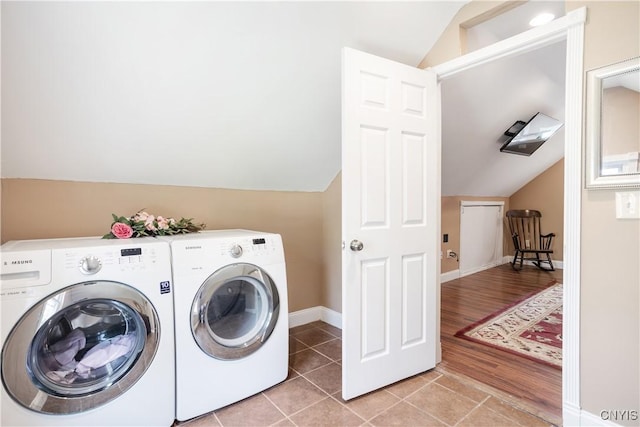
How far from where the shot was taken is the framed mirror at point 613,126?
139 cm

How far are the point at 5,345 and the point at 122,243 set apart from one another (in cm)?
54

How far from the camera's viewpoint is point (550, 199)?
5.38 m

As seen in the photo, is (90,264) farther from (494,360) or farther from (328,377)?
(494,360)

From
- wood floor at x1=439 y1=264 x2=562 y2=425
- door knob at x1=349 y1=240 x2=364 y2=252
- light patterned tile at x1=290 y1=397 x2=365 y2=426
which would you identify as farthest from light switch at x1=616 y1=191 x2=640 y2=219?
light patterned tile at x1=290 y1=397 x2=365 y2=426

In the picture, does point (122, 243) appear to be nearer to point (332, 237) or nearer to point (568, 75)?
point (332, 237)

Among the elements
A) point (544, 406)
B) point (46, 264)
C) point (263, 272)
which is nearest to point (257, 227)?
point (263, 272)

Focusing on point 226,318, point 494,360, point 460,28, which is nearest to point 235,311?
point 226,318

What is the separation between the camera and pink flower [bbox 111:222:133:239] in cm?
177

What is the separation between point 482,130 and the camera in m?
3.44

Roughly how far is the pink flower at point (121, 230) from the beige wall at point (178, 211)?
35cm

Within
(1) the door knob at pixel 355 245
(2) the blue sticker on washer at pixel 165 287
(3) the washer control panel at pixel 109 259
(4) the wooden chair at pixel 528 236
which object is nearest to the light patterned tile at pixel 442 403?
(1) the door knob at pixel 355 245

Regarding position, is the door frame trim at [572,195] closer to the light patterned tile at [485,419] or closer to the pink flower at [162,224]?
the light patterned tile at [485,419]

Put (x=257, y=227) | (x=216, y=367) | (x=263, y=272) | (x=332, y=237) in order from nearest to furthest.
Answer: (x=216, y=367) < (x=263, y=272) < (x=257, y=227) < (x=332, y=237)

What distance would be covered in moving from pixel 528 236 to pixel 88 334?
241 inches
